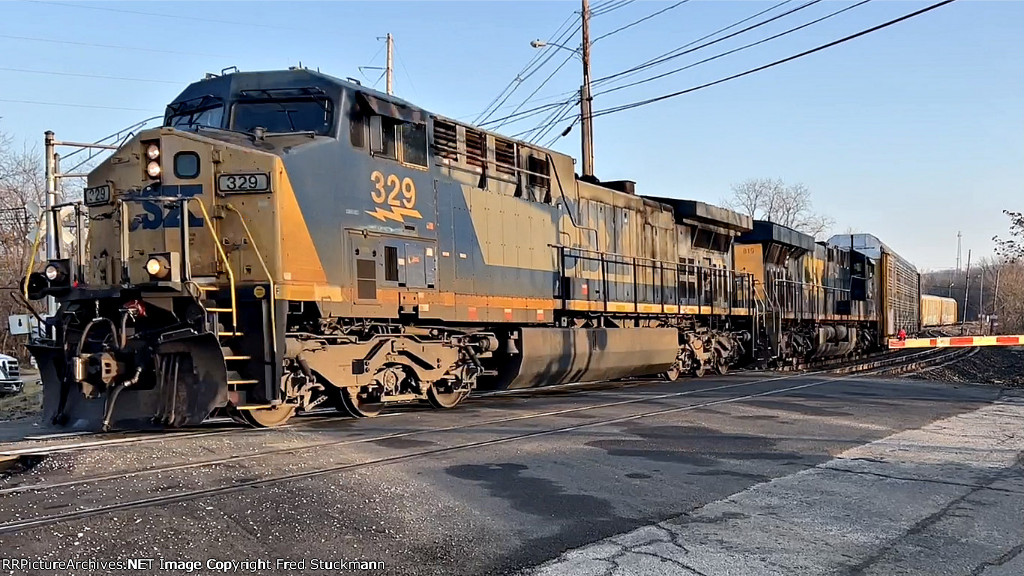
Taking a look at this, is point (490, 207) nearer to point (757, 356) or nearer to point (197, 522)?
point (197, 522)

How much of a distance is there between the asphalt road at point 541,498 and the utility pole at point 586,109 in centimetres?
1398

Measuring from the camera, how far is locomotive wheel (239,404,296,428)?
27.3 feet

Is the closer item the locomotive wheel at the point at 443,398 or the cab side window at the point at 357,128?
the cab side window at the point at 357,128

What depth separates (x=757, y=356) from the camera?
1994 centimetres

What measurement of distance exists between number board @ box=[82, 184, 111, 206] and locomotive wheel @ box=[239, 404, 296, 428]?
2.69 m

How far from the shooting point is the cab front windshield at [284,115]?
8.97 metres

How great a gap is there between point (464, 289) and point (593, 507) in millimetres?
5618

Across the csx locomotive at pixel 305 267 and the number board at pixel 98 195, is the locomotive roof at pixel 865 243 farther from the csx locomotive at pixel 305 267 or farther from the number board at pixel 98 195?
the number board at pixel 98 195

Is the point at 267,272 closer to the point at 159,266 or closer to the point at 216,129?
the point at 159,266

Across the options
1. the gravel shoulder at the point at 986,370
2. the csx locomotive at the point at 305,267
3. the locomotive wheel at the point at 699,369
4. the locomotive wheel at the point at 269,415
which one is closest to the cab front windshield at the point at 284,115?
the csx locomotive at the point at 305,267

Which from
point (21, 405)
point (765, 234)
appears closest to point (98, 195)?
point (21, 405)

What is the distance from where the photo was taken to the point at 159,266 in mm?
7754

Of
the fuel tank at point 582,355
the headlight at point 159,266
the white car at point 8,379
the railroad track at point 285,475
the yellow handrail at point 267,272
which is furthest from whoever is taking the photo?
the white car at point 8,379

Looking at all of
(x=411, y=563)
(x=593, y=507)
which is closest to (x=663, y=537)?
(x=593, y=507)
